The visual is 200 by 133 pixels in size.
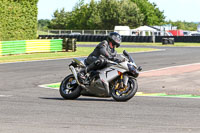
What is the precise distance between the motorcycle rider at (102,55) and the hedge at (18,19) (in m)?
26.8

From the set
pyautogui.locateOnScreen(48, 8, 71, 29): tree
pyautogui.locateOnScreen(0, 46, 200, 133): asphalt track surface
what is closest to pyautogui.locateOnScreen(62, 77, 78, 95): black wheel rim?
pyautogui.locateOnScreen(0, 46, 200, 133): asphalt track surface

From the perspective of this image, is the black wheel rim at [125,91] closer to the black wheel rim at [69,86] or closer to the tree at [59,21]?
the black wheel rim at [69,86]

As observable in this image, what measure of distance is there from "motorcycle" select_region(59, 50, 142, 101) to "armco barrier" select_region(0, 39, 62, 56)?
70.1ft

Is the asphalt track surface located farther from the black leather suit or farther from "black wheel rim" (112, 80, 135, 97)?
the black leather suit

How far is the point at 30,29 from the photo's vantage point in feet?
131

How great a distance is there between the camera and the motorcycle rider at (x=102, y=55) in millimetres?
10804

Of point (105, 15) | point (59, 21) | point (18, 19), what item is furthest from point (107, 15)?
point (18, 19)

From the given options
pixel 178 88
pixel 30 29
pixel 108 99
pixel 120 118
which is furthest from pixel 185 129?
pixel 30 29

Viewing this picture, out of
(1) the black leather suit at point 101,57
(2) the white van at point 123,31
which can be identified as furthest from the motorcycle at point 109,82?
(2) the white van at point 123,31

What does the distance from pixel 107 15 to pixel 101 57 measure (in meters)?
94.6

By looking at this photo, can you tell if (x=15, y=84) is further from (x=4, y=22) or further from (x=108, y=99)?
(x=4, y=22)

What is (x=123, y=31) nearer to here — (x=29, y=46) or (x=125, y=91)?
(x=29, y=46)

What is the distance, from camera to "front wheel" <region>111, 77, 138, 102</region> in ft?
34.4

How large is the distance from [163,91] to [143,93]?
69 centimetres
